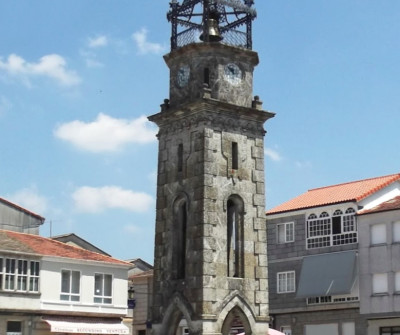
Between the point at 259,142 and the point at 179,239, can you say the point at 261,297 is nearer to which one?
the point at 179,239

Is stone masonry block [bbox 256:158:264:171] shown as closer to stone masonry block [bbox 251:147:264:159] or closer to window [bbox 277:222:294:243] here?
stone masonry block [bbox 251:147:264:159]

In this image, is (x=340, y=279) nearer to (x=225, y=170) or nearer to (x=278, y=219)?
(x=278, y=219)

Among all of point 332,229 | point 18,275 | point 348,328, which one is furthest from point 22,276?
point 348,328

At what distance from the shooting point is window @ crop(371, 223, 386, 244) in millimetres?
47156

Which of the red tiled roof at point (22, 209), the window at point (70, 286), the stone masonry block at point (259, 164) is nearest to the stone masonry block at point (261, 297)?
the stone masonry block at point (259, 164)

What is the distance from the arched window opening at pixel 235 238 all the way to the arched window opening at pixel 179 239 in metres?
1.72

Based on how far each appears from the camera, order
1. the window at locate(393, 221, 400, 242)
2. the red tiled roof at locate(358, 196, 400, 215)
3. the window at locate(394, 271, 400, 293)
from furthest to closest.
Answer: the red tiled roof at locate(358, 196, 400, 215), the window at locate(393, 221, 400, 242), the window at locate(394, 271, 400, 293)

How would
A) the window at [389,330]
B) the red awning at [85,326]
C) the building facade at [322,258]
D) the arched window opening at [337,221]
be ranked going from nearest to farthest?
the red awning at [85,326] < the window at [389,330] < the building facade at [322,258] < the arched window opening at [337,221]

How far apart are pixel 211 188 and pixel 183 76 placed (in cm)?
493

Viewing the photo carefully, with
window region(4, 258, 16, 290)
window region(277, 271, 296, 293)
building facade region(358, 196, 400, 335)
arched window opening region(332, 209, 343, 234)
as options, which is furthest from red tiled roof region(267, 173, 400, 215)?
window region(4, 258, 16, 290)

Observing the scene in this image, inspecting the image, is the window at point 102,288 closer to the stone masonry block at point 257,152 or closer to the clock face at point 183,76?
the clock face at point 183,76

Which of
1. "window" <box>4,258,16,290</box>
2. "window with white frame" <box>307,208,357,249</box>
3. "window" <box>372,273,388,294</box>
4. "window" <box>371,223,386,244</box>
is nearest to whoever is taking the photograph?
"window" <box>4,258,16,290</box>

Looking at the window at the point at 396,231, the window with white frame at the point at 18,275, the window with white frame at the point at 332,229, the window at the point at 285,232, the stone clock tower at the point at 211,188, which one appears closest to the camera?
the stone clock tower at the point at 211,188

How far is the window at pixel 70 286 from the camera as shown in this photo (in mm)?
47250
